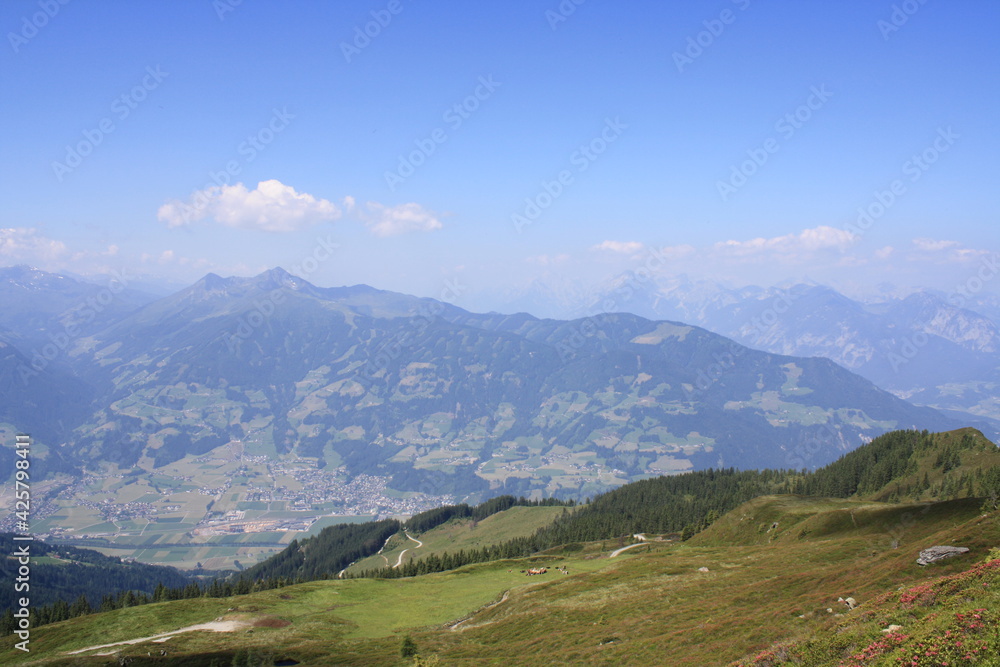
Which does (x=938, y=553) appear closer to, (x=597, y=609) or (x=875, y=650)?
(x=875, y=650)

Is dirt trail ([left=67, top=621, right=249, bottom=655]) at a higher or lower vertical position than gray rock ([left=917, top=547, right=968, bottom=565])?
lower

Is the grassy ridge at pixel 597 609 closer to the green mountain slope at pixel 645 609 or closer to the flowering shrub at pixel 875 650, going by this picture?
the green mountain slope at pixel 645 609

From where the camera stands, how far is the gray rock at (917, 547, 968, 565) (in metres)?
39.5

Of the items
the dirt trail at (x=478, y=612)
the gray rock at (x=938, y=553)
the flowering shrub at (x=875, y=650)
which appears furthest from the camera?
the dirt trail at (x=478, y=612)

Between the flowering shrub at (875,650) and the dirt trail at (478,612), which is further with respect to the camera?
the dirt trail at (478,612)

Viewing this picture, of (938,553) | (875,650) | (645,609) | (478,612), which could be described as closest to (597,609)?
(645,609)

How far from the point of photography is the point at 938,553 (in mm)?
39969

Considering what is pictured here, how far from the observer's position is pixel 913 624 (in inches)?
959

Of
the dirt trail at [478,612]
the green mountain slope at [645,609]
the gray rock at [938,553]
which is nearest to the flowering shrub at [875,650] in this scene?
the green mountain slope at [645,609]

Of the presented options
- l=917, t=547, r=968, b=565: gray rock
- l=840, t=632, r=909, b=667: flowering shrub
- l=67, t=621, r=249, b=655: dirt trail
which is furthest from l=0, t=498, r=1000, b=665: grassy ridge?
l=840, t=632, r=909, b=667: flowering shrub

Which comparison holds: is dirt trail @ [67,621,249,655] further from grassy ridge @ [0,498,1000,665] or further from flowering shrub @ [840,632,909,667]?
flowering shrub @ [840,632,909,667]

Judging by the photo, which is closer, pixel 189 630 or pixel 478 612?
pixel 189 630

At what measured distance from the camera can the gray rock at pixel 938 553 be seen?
39531mm

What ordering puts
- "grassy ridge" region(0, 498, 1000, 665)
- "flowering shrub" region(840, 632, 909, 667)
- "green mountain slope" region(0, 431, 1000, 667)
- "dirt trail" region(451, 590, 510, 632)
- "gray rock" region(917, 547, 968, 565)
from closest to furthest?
1. "flowering shrub" region(840, 632, 909, 667)
2. "green mountain slope" region(0, 431, 1000, 667)
3. "grassy ridge" region(0, 498, 1000, 665)
4. "gray rock" region(917, 547, 968, 565)
5. "dirt trail" region(451, 590, 510, 632)
